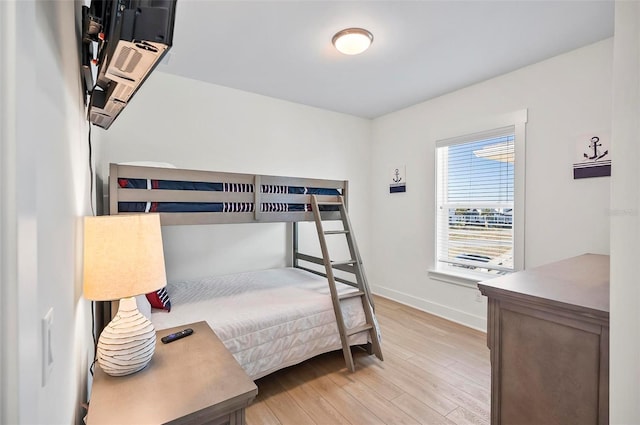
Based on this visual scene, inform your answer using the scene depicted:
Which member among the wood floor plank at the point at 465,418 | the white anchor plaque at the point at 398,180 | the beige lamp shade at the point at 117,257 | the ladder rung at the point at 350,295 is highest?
the white anchor plaque at the point at 398,180

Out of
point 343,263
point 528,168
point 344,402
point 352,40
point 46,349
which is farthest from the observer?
point 528,168

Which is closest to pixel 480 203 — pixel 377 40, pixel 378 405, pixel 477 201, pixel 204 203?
pixel 477 201

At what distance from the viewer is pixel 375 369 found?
2.24m

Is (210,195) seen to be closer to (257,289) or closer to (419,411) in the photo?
(257,289)

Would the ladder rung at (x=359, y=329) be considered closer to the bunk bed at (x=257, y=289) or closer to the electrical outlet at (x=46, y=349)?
the bunk bed at (x=257, y=289)

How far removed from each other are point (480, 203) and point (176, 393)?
3.06 m

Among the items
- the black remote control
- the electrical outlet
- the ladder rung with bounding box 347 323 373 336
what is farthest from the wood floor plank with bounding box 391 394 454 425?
the electrical outlet

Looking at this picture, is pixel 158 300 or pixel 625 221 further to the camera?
pixel 158 300

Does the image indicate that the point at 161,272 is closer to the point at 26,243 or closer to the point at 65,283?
the point at 65,283

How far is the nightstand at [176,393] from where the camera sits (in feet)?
2.79

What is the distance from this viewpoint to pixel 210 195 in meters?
2.09

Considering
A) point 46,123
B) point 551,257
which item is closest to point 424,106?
point 551,257

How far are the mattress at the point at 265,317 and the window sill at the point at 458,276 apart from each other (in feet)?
4.50

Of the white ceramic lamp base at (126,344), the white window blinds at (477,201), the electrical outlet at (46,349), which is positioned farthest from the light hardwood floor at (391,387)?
the electrical outlet at (46,349)
